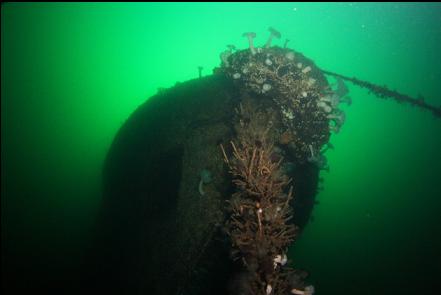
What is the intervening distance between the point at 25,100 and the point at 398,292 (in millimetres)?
63382

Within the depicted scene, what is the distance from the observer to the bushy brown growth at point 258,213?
13.0 ft

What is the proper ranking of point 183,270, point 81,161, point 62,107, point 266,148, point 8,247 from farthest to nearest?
point 62,107 < point 81,161 < point 8,247 < point 266,148 < point 183,270

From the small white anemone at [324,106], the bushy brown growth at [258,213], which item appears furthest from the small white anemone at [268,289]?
the small white anemone at [324,106]

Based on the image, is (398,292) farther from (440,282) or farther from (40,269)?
(40,269)

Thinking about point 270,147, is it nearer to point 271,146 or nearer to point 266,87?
point 271,146

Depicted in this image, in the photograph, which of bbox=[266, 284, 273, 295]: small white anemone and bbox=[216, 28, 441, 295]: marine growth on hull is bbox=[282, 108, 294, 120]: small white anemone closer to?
bbox=[216, 28, 441, 295]: marine growth on hull

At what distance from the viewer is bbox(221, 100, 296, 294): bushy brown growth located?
3.96m

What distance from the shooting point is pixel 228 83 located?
21.4ft

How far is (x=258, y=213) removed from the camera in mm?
4285

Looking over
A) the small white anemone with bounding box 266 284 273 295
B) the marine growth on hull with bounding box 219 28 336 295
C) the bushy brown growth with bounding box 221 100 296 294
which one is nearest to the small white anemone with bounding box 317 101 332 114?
the marine growth on hull with bounding box 219 28 336 295

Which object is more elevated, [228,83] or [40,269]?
[228,83]

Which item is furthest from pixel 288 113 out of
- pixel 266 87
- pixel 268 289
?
pixel 268 289

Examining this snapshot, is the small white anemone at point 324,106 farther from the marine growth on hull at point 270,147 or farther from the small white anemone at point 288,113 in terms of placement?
the small white anemone at point 288,113

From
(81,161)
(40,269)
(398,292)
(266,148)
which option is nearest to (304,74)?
(266,148)
